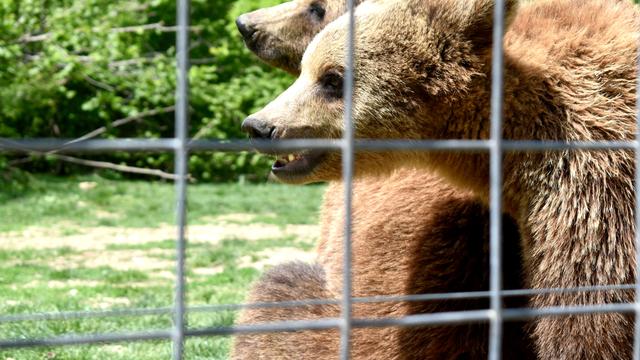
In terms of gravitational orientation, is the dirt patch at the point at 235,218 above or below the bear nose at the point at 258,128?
below

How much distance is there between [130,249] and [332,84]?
18.2ft

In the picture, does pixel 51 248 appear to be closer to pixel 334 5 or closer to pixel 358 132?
pixel 334 5

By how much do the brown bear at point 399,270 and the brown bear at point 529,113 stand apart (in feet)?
0.61

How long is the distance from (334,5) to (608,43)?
72.5 inches

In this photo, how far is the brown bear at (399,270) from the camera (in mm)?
2898

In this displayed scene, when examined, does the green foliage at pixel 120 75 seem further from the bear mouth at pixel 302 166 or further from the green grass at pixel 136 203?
the bear mouth at pixel 302 166

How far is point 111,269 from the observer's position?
726 centimetres

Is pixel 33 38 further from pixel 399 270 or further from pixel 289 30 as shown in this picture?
pixel 399 270

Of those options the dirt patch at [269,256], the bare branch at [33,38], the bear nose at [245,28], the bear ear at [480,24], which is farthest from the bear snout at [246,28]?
the bare branch at [33,38]

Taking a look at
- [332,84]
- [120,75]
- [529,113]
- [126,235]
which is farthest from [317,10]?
[120,75]

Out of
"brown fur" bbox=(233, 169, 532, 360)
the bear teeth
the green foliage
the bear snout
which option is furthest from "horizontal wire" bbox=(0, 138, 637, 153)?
the green foliage

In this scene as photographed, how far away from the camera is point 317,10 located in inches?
172

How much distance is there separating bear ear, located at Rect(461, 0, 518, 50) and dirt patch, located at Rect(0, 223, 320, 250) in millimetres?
6141

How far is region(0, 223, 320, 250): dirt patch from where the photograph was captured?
8.59 meters
